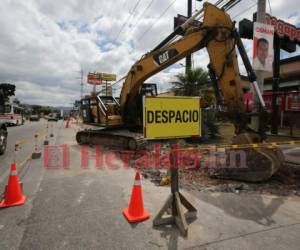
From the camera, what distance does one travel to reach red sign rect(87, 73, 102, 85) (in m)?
68.4

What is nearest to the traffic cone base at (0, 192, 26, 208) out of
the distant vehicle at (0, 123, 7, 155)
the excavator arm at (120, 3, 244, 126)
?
the excavator arm at (120, 3, 244, 126)

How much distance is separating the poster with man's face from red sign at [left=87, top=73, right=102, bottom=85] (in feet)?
209

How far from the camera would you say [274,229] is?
3.73 metres

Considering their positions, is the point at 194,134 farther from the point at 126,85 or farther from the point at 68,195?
the point at 126,85

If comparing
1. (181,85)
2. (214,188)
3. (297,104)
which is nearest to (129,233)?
(214,188)

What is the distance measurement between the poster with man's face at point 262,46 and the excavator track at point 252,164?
2.53 metres

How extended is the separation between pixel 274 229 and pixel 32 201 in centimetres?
416

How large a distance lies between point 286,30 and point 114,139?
35.0ft

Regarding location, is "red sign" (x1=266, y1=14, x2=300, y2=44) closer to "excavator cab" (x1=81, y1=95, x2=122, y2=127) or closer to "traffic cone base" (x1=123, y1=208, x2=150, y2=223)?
"excavator cab" (x1=81, y1=95, x2=122, y2=127)

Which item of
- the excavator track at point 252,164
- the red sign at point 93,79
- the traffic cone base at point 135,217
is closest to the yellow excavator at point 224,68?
the excavator track at point 252,164

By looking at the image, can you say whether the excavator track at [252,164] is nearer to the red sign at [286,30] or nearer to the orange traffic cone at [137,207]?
the orange traffic cone at [137,207]

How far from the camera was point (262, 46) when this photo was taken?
7.36m

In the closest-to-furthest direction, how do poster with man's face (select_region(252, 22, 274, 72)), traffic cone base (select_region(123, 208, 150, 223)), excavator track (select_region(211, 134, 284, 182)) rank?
traffic cone base (select_region(123, 208, 150, 223)), excavator track (select_region(211, 134, 284, 182)), poster with man's face (select_region(252, 22, 274, 72))

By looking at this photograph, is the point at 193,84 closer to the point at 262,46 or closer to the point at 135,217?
the point at 262,46
